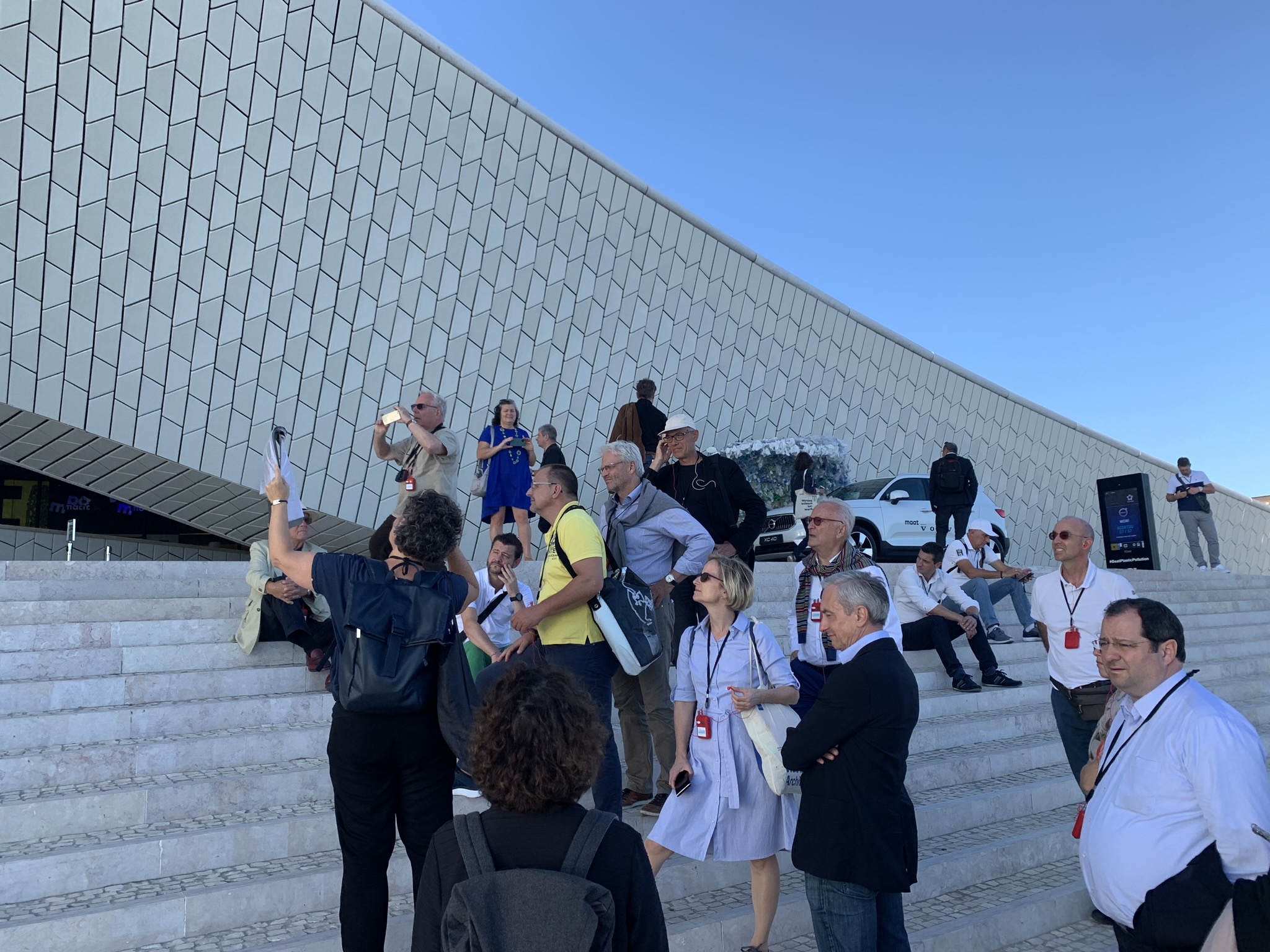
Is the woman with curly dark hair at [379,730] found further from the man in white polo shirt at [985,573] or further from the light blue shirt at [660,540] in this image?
the man in white polo shirt at [985,573]

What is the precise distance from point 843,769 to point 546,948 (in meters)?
1.28

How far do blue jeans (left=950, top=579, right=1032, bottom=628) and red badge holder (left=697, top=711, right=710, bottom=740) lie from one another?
511 centimetres

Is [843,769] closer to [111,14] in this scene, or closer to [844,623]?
[844,623]

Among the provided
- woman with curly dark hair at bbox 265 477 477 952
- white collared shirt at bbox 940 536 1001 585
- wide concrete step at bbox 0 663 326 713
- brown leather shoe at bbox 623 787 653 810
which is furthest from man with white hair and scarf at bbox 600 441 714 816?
white collared shirt at bbox 940 536 1001 585

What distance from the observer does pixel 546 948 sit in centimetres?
141

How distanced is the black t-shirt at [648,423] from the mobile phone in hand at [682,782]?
3461mm

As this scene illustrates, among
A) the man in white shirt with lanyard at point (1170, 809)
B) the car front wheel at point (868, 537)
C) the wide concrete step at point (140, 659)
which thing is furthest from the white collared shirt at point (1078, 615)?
the car front wheel at point (868, 537)

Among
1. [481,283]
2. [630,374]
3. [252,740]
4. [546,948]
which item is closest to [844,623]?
[546,948]

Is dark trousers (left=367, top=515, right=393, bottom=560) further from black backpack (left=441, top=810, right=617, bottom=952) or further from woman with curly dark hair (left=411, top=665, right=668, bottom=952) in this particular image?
black backpack (left=441, top=810, right=617, bottom=952)

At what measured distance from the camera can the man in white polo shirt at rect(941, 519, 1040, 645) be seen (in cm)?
799

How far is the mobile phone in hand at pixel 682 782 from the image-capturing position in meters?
3.20

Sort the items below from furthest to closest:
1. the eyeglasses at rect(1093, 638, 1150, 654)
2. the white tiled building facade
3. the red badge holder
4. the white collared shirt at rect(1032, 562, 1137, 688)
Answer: the white tiled building facade, the white collared shirt at rect(1032, 562, 1137, 688), the red badge holder, the eyeglasses at rect(1093, 638, 1150, 654)

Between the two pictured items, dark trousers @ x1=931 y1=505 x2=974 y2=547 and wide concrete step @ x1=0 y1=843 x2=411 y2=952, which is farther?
dark trousers @ x1=931 y1=505 x2=974 y2=547

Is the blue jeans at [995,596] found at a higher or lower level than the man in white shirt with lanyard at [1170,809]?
higher
